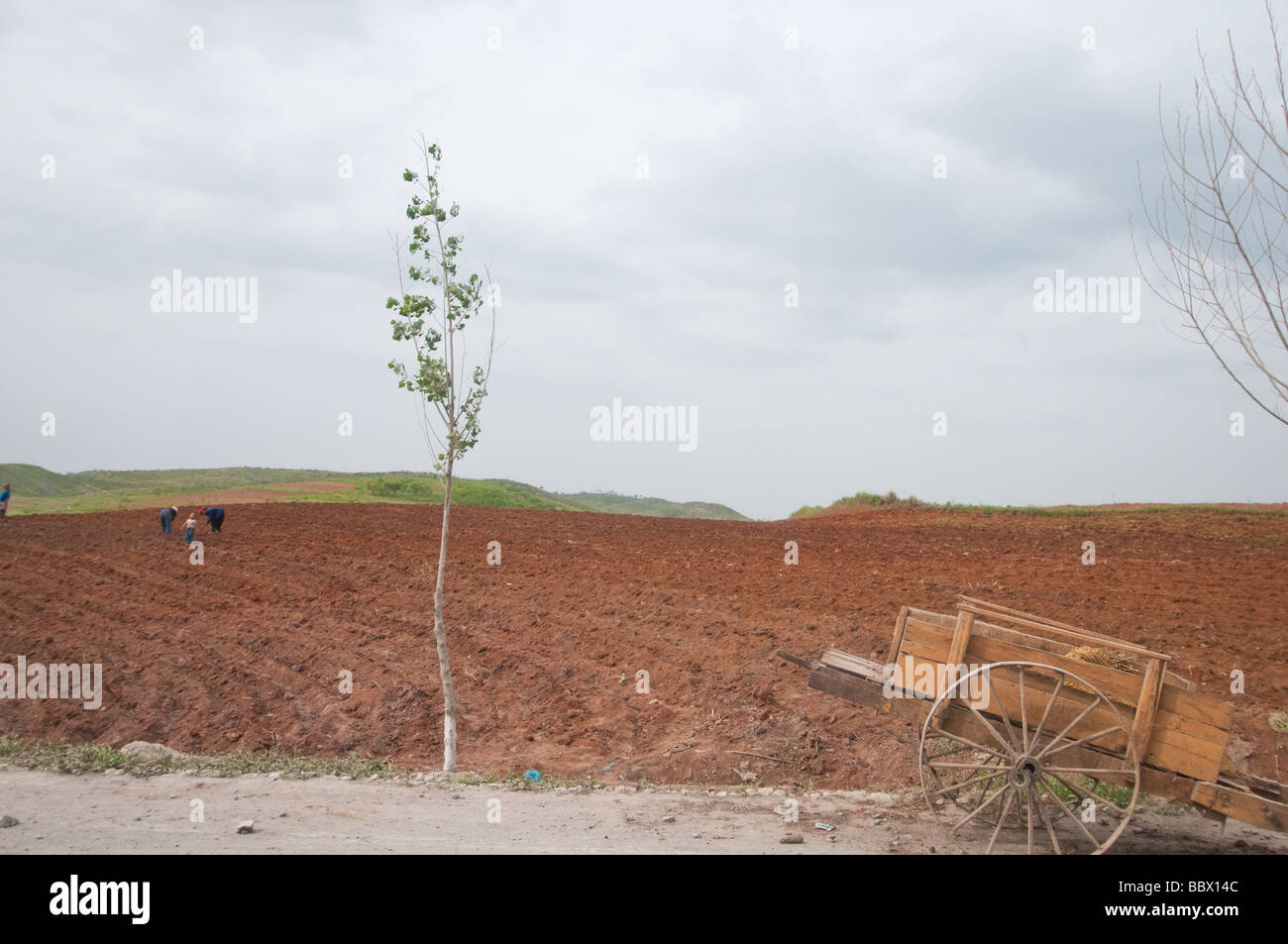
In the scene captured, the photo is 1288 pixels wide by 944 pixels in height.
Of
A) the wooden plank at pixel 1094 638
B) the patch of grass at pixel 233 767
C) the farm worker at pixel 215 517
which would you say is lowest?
the patch of grass at pixel 233 767

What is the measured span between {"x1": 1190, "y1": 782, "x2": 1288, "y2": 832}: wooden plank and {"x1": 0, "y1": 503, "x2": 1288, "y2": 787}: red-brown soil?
322cm

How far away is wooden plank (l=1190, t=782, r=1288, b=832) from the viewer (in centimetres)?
538

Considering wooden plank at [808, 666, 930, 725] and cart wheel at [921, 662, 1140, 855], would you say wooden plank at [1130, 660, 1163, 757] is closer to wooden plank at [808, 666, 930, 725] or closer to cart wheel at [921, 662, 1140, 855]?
cart wheel at [921, 662, 1140, 855]

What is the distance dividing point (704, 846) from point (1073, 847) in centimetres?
288

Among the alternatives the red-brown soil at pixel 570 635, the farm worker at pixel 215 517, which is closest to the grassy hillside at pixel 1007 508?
the red-brown soil at pixel 570 635

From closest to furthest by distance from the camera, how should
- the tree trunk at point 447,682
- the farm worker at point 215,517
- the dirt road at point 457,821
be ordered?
the dirt road at point 457,821 < the tree trunk at point 447,682 < the farm worker at point 215,517

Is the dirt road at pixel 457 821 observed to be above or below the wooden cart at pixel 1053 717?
below

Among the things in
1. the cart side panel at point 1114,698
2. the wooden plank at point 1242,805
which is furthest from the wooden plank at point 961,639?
the wooden plank at point 1242,805

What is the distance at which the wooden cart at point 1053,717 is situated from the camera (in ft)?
18.1

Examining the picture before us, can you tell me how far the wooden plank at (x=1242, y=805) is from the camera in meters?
5.38

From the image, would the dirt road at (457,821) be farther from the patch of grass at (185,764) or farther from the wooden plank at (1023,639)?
the wooden plank at (1023,639)

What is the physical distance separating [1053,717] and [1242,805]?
1188 millimetres

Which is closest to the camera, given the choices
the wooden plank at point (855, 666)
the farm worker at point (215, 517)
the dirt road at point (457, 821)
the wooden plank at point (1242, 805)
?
the wooden plank at point (1242, 805)

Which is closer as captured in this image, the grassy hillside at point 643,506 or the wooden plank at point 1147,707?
the wooden plank at point 1147,707
